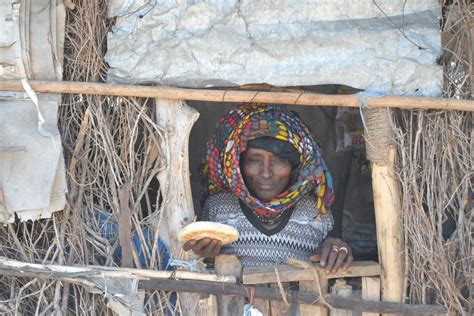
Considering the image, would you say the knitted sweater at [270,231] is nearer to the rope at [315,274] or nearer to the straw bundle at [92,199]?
the rope at [315,274]

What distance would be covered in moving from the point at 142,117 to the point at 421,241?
4.17 feet

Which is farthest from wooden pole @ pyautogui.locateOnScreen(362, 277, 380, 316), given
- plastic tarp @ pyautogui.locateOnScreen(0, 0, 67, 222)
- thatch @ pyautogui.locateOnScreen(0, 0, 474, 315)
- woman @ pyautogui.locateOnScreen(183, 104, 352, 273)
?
plastic tarp @ pyautogui.locateOnScreen(0, 0, 67, 222)

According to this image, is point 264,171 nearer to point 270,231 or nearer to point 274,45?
point 270,231

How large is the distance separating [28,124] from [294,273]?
1256 mm

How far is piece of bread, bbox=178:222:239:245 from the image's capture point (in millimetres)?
3330

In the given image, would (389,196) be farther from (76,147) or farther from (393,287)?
(76,147)

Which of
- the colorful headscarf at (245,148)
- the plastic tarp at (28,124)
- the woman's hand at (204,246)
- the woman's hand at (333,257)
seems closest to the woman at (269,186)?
the colorful headscarf at (245,148)

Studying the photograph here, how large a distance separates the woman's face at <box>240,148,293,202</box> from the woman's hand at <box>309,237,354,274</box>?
41cm

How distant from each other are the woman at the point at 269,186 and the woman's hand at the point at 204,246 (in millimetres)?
350

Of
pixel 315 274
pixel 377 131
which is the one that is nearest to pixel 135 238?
pixel 315 274

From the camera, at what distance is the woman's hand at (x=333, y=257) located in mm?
3518

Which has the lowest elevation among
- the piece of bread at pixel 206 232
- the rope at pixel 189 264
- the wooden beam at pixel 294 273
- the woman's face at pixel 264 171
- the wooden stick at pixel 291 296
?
the wooden stick at pixel 291 296

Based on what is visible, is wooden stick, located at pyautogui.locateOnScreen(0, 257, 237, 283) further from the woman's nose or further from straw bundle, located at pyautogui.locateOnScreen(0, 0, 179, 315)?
the woman's nose

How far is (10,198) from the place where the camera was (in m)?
3.40
